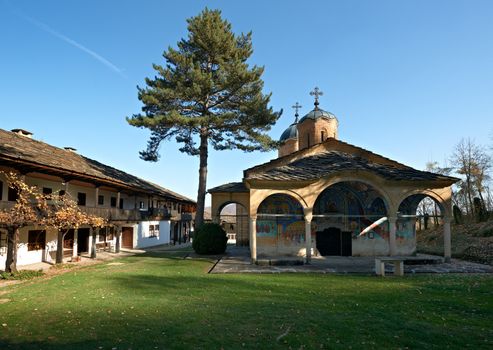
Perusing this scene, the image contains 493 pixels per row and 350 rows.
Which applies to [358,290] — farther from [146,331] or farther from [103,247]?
[103,247]

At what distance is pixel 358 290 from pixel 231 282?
445cm

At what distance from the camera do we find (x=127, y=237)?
96.9 ft

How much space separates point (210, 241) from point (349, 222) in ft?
29.8

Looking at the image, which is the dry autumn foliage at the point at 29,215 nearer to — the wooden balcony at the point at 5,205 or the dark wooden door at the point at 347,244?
the wooden balcony at the point at 5,205

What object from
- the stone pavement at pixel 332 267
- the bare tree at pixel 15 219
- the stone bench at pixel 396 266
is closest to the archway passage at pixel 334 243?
the stone pavement at pixel 332 267

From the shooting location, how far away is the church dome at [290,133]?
36.8 metres

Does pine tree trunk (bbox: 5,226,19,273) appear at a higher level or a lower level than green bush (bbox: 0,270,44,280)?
higher

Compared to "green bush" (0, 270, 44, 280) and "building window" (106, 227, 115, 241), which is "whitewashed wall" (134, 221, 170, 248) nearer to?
"building window" (106, 227, 115, 241)

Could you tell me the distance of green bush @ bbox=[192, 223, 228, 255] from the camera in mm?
21438

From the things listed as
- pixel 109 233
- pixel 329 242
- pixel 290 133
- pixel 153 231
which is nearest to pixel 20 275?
pixel 109 233

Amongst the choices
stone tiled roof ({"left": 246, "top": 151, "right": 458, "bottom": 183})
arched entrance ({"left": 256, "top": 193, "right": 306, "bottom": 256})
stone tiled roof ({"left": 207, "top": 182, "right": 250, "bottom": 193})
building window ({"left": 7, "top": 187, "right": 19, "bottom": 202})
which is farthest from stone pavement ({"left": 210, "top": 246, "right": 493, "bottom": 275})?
building window ({"left": 7, "top": 187, "right": 19, "bottom": 202})

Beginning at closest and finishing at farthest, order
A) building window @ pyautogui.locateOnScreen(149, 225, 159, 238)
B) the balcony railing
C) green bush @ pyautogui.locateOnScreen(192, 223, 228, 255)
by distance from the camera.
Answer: the balcony railing
green bush @ pyautogui.locateOnScreen(192, 223, 228, 255)
building window @ pyautogui.locateOnScreen(149, 225, 159, 238)

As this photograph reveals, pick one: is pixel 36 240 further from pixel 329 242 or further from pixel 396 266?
pixel 396 266

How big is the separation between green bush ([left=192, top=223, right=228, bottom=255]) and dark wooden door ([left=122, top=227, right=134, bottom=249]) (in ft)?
33.1
